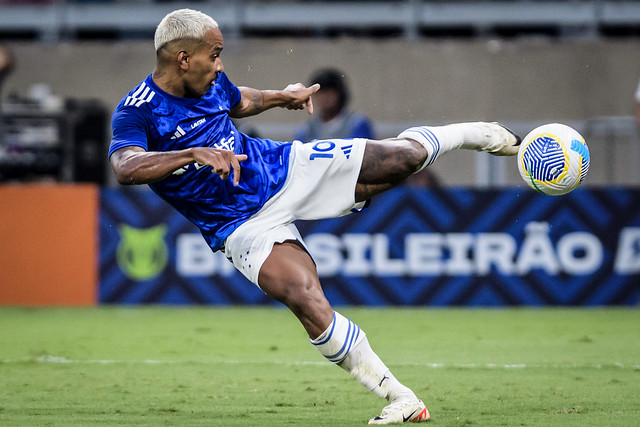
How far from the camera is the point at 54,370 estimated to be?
→ 292 inches

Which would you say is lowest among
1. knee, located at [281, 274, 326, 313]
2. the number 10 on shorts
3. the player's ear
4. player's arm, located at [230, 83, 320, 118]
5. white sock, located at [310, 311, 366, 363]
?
white sock, located at [310, 311, 366, 363]

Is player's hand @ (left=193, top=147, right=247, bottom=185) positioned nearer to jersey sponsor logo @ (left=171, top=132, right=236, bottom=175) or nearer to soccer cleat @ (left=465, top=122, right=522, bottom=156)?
jersey sponsor logo @ (left=171, top=132, right=236, bottom=175)

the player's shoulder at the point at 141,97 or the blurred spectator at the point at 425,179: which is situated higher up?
the player's shoulder at the point at 141,97

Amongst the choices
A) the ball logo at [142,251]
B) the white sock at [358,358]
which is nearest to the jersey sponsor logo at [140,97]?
the white sock at [358,358]

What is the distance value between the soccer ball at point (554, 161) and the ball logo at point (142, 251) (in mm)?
6088

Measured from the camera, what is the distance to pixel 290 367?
298 inches

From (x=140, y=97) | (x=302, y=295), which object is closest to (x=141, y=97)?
(x=140, y=97)

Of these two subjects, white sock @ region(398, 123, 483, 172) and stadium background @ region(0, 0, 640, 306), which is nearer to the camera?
white sock @ region(398, 123, 483, 172)

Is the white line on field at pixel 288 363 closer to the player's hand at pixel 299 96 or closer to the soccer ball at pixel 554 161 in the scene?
the soccer ball at pixel 554 161

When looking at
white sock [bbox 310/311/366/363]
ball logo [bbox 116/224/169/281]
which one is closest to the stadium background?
ball logo [bbox 116/224/169/281]

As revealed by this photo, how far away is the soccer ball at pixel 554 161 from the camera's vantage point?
5.96 meters

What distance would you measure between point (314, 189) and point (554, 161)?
1.39 meters

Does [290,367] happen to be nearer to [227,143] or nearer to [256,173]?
[256,173]

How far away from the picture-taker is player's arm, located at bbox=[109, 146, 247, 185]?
4.84 meters
